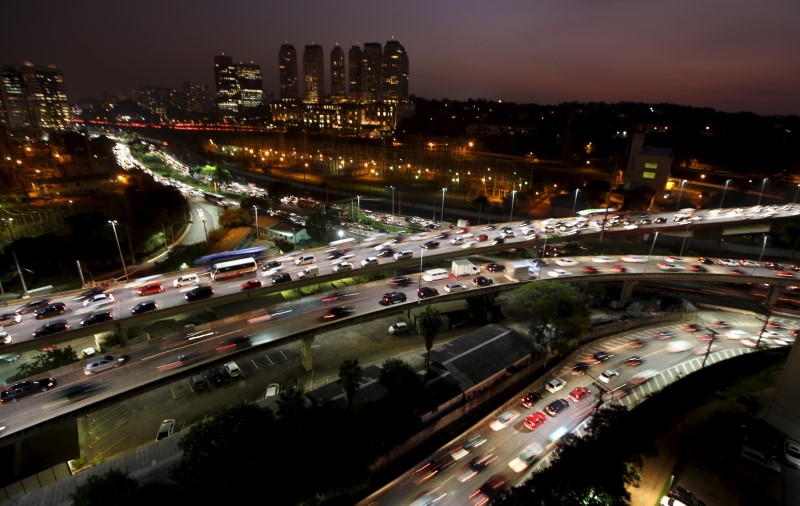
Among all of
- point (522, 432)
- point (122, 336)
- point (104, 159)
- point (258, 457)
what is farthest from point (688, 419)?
point (104, 159)

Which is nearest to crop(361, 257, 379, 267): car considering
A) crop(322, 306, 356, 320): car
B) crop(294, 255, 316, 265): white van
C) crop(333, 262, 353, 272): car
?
crop(333, 262, 353, 272): car

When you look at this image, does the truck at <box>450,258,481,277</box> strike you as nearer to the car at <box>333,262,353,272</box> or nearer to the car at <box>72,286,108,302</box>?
the car at <box>333,262,353,272</box>

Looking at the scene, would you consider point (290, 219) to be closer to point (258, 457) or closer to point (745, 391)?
point (258, 457)

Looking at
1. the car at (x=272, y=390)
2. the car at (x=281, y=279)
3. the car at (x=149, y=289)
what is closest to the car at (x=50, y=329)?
the car at (x=149, y=289)

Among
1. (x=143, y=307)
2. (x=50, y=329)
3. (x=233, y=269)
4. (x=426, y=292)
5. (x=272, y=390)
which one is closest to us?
(x=50, y=329)

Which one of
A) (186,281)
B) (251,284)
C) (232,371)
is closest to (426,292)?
(251,284)

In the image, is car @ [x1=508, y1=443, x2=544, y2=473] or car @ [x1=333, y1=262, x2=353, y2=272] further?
car @ [x1=333, y1=262, x2=353, y2=272]

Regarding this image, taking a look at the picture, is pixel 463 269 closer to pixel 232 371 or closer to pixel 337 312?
pixel 337 312
